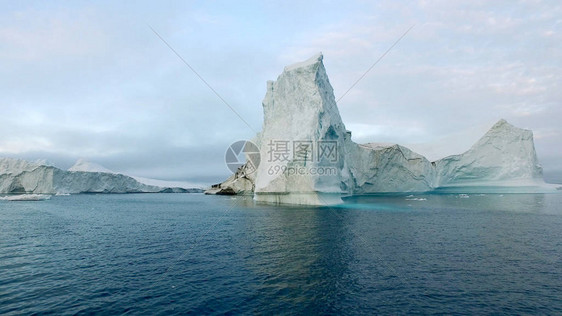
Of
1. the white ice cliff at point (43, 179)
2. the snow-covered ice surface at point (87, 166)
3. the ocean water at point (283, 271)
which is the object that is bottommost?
the ocean water at point (283, 271)

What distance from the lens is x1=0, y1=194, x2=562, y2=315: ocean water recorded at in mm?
7930

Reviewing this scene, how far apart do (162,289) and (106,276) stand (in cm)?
273

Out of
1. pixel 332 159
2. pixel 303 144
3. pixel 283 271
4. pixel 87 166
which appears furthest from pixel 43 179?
pixel 283 271

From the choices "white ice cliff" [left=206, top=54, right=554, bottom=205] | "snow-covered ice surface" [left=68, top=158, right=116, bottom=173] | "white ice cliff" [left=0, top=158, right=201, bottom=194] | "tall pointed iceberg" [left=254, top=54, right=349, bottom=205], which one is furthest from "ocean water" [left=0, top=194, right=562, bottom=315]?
"snow-covered ice surface" [left=68, top=158, right=116, bottom=173]

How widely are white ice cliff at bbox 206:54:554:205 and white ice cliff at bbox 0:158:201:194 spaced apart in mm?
54723

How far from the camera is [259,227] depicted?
66.3 ft

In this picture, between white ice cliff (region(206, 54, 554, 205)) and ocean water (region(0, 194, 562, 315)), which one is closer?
ocean water (region(0, 194, 562, 315))

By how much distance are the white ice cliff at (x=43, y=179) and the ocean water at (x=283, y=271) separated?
231 feet

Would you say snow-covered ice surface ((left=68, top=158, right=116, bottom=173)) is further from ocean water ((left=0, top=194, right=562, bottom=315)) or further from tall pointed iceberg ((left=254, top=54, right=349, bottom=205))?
ocean water ((left=0, top=194, right=562, bottom=315))

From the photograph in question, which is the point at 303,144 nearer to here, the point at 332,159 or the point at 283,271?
the point at 332,159

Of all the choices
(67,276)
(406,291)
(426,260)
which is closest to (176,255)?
(67,276)

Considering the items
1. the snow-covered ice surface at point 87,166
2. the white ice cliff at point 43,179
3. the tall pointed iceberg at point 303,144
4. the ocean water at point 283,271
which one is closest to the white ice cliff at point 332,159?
the tall pointed iceberg at point 303,144

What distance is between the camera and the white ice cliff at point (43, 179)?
72625 millimetres

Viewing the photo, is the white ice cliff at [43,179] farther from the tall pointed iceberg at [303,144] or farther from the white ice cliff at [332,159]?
the tall pointed iceberg at [303,144]
